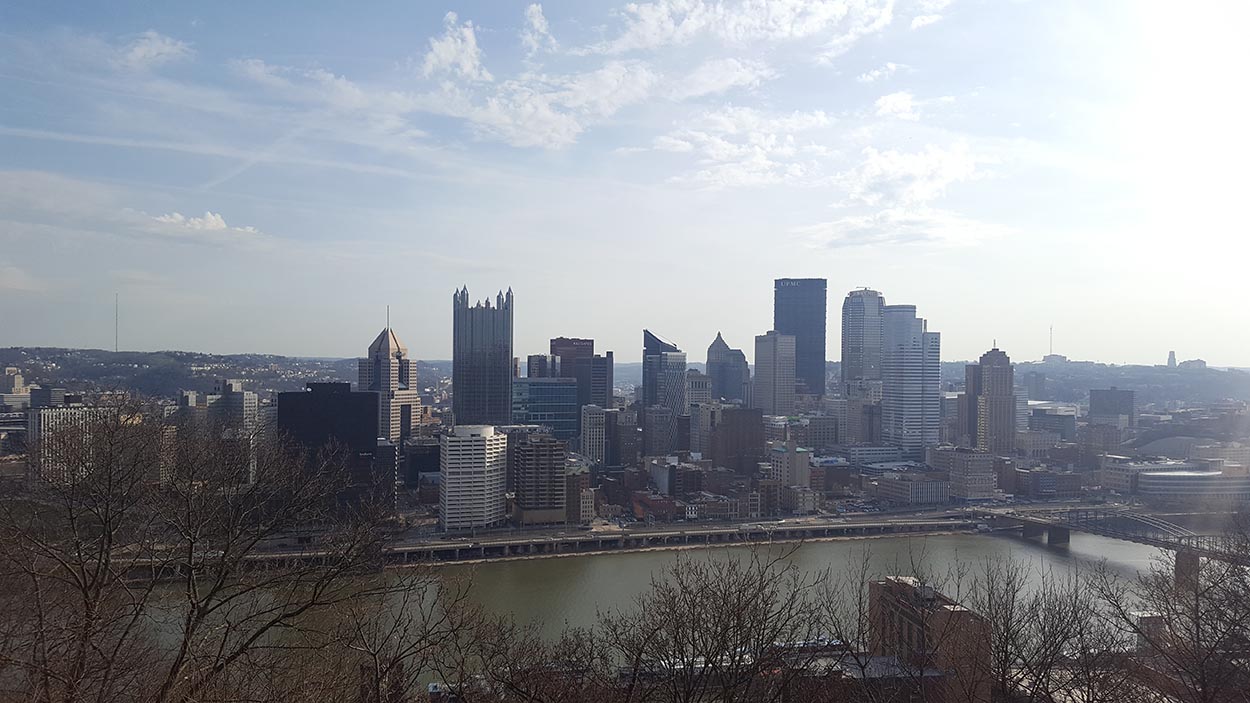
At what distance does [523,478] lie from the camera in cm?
1321

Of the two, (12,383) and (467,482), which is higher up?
(12,383)

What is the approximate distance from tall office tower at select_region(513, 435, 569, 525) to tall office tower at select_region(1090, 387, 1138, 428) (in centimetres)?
1930

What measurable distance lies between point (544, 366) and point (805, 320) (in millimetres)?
12246

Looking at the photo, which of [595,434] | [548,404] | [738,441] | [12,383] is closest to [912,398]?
[738,441]

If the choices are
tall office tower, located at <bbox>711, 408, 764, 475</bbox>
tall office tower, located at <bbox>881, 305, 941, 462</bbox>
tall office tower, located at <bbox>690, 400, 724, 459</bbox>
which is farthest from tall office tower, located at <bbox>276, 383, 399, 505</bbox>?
tall office tower, located at <bbox>881, 305, 941, 462</bbox>

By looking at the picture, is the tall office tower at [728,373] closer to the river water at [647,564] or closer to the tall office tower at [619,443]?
the tall office tower at [619,443]

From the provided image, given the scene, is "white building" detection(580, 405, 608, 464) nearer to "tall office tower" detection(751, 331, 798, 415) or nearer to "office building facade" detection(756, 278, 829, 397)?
"tall office tower" detection(751, 331, 798, 415)

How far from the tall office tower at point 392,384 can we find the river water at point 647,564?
9543 mm

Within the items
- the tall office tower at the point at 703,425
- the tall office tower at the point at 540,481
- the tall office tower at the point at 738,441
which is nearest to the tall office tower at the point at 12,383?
the tall office tower at the point at 540,481

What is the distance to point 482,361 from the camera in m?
25.1

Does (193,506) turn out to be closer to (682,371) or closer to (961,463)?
(961,463)

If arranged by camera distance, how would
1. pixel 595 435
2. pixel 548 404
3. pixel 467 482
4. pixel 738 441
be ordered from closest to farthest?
pixel 467 482
pixel 738 441
pixel 595 435
pixel 548 404

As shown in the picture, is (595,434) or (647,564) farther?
(595,434)

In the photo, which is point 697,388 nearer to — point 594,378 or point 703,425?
point 594,378
